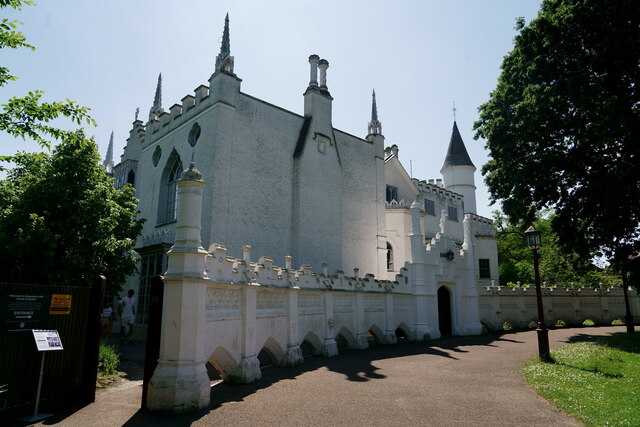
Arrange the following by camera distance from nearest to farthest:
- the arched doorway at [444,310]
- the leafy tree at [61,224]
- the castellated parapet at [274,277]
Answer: the castellated parapet at [274,277] < the leafy tree at [61,224] < the arched doorway at [444,310]

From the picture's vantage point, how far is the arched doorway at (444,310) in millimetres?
21984

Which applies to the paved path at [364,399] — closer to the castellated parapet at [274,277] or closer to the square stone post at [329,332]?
the square stone post at [329,332]

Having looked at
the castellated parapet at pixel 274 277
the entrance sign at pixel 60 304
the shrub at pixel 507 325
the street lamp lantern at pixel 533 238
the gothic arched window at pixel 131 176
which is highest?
the gothic arched window at pixel 131 176

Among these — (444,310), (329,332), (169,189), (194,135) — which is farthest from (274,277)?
(444,310)

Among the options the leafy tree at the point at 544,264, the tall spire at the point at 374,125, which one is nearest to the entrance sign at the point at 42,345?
the tall spire at the point at 374,125

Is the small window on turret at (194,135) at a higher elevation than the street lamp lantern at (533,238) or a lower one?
higher

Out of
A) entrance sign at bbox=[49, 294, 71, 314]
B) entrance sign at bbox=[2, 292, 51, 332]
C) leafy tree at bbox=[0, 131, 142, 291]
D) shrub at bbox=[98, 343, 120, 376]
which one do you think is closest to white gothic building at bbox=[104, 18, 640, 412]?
entrance sign at bbox=[49, 294, 71, 314]

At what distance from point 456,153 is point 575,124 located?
1199 inches

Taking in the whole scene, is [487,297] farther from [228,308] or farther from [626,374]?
[228,308]

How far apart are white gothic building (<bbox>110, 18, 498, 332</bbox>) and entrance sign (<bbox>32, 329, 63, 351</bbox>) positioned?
30.1 ft

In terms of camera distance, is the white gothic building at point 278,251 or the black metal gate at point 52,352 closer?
the black metal gate at point 52,352

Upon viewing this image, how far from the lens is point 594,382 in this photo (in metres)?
9.38

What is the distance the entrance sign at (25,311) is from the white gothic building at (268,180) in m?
9.28

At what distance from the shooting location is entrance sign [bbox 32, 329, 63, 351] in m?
6.84
